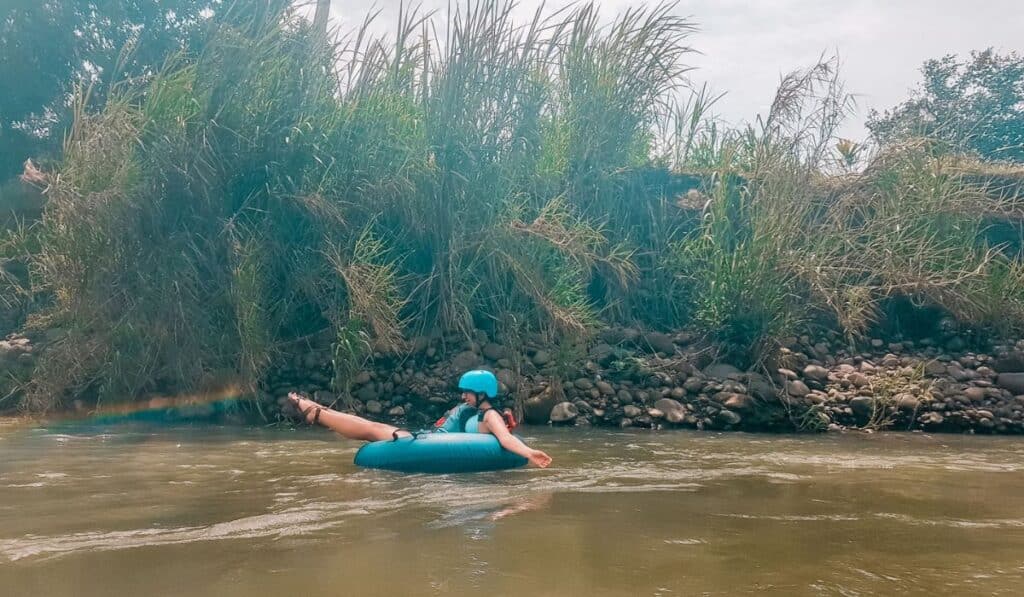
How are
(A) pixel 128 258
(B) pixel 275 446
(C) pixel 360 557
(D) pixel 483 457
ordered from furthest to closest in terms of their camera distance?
1. (A) pixel 128 258
2. (B) pixel 275 446
3. (D) pixel 483 457
4. (C) pixel 360 557

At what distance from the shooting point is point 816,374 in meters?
9.02

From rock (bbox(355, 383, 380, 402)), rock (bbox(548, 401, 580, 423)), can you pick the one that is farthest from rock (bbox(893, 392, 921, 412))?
rock (bbox(355, 383, 380, 402))

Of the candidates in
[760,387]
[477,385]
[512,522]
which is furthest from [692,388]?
[512,522]

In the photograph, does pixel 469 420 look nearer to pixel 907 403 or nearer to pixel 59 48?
pixel 907 403

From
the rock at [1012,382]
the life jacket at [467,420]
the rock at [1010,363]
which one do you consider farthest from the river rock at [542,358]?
the rock at [1010,363]

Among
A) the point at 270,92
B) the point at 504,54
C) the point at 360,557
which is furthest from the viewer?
the point at 504,54

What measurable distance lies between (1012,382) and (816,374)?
2.05 meters

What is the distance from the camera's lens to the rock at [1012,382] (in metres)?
8.88

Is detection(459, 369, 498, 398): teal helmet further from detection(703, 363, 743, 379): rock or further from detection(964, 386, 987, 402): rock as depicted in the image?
detection(964, 386, 987, 402): rock

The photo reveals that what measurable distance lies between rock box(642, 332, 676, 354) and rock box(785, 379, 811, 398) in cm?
141

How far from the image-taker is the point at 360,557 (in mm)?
3639

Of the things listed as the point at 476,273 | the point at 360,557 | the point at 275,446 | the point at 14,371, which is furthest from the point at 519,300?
the point at 360,557

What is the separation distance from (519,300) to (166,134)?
4.09 metres

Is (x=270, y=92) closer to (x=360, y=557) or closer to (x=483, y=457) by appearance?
(x=483, y=457)
